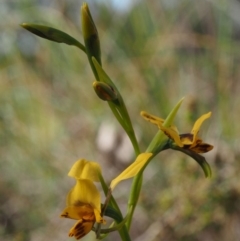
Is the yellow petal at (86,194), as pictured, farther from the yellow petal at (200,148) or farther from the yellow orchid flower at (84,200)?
the yellow petal at (200,148)

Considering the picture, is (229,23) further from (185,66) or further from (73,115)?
(73,115)

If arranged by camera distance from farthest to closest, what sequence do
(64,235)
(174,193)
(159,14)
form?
1. (159,14)
2. (64,235)
3. (174,193)

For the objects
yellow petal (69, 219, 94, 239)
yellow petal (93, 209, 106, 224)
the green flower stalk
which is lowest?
yellow petal (69, 219, 94, 239)

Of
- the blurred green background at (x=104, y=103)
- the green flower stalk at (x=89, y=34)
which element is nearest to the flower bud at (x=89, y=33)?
the green flower stalk at (x=89, y=34)

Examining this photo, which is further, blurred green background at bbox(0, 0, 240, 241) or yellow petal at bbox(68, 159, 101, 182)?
blurred green background at bbox(0, 0, 240, 241)

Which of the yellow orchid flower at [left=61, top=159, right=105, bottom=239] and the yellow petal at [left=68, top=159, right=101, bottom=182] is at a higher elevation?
the yellow petal at [left=68, top=159, right=101, bottom=182]

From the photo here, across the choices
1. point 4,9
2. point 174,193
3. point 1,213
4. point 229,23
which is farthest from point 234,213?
point 4,9

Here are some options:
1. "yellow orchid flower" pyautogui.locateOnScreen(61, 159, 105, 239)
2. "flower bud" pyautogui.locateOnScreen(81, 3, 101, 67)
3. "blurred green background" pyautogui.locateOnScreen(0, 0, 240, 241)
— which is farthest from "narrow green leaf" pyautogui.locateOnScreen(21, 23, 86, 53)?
"blurred green background" pyautogui.locateOnScreen(0, 0, 240, 241)

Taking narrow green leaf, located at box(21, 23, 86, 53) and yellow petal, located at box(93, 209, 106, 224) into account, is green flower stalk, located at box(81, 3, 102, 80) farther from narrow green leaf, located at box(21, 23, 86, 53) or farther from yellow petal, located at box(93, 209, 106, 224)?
yellow petal, located at box(93, 209, 106, 224)
